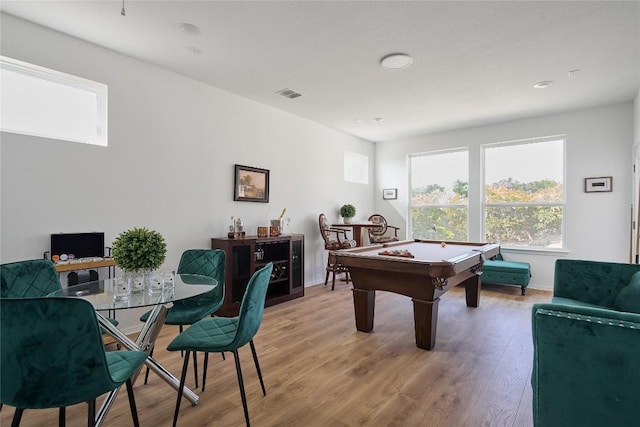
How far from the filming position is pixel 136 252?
198cm

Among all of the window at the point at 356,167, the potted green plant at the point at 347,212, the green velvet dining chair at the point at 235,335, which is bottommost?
the green velvet dining chair at the point at 235,335

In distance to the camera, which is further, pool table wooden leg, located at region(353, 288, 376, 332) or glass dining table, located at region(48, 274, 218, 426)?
pool table wooden leg, located at region(353, 288, 376, 332)

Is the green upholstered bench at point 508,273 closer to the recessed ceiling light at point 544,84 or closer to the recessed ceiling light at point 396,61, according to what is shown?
the recessed ceiling light at point 544,84

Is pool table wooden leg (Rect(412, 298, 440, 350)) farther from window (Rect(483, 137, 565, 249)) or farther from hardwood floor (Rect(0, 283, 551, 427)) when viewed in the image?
window (Rect(483, 137, 565, 249))

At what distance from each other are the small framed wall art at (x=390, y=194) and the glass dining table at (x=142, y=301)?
531cm

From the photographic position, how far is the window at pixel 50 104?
9.08ft

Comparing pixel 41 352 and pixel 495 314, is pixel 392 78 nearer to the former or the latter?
pixel 495 314

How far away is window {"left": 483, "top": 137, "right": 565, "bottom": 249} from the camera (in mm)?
5309

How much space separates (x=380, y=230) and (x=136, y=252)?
5.06 m

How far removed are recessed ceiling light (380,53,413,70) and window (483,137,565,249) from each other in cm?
327

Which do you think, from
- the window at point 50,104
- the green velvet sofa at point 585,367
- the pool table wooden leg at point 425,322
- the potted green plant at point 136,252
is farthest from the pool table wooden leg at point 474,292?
the window at point 50,104

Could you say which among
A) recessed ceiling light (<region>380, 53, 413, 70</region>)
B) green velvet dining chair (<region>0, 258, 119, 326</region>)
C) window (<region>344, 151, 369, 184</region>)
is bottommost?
green velvet dining chair (<region>0, 258, 119, 326</region>)

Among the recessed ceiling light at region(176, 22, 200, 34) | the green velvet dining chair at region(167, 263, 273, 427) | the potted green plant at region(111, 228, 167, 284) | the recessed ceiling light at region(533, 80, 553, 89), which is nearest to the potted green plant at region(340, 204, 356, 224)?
the recessed ceiling light at region(533, 80, 553, 89)

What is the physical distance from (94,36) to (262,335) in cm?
322
